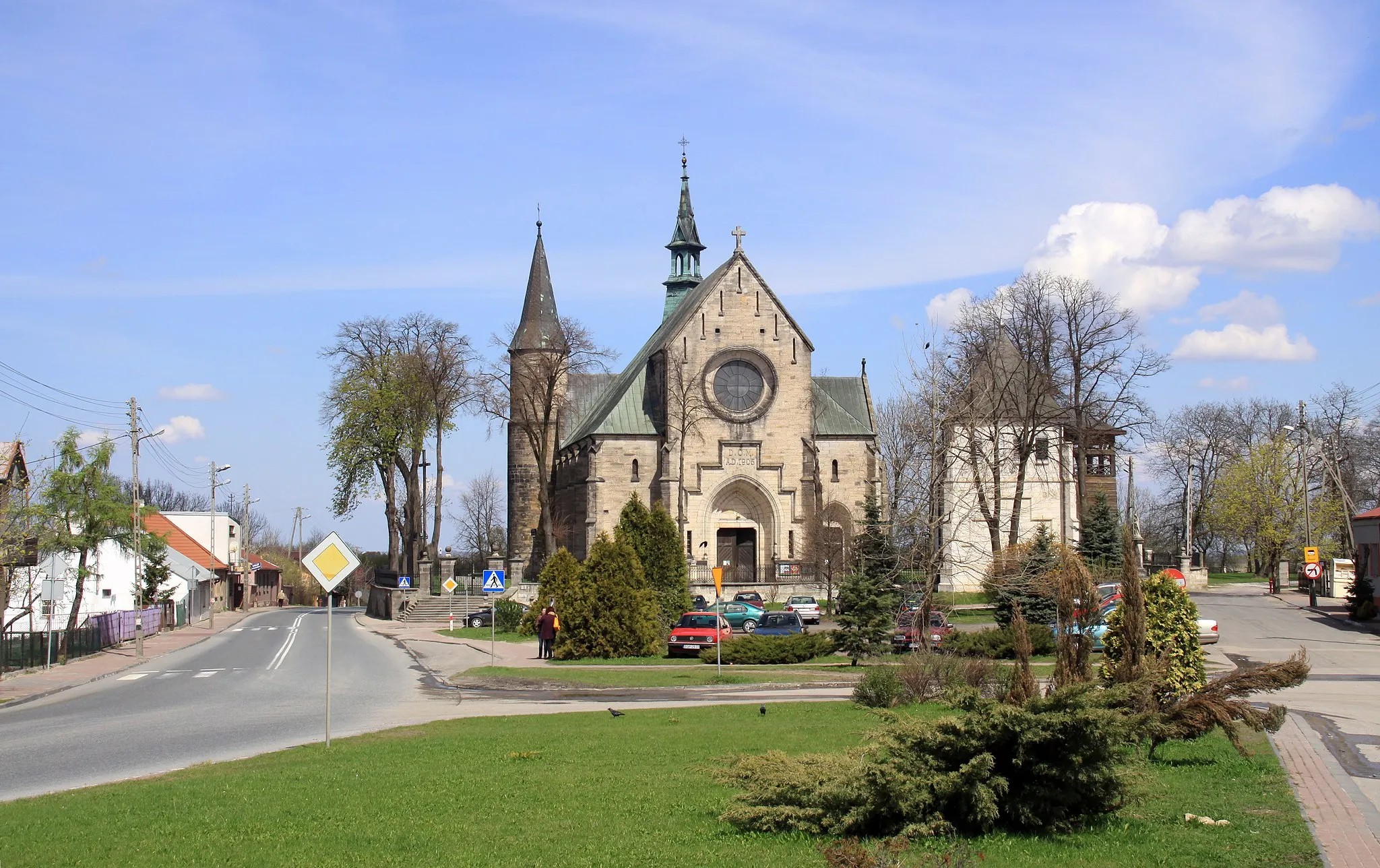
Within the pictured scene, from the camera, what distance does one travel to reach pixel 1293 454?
235 feet

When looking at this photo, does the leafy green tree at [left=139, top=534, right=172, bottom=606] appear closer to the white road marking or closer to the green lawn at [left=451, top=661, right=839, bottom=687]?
the white road marking

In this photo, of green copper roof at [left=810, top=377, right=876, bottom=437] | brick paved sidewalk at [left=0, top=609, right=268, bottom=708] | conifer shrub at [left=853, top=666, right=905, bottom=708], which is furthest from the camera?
green copper roof at [left=810, top=377, right=876, bottom=437]

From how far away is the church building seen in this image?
184ft

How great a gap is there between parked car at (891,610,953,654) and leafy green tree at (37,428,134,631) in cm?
2247

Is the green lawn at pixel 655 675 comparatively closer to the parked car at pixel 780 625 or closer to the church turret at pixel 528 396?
the parked car at pixel 780 625

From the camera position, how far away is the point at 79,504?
35562mm

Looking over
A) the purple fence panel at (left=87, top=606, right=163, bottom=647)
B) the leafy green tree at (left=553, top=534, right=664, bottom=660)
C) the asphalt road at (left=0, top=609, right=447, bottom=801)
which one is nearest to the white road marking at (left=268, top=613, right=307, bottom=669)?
the asphalt road at (left=0, top=609, right=447, bottom=801)

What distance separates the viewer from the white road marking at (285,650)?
3168 cm

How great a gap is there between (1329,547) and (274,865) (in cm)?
7083

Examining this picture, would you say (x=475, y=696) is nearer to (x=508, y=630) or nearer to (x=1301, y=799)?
(x=1301, y=799)

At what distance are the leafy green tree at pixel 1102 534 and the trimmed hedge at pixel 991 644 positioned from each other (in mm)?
24709

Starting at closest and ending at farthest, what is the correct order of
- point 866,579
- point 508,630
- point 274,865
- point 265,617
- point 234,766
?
point 274,865 → point 234,766 → point 866,579 → point 508,630 → point 265,617

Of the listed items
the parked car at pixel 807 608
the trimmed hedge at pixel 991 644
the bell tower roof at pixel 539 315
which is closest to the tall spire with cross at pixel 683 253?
the bell tower roof at pixel 539 315

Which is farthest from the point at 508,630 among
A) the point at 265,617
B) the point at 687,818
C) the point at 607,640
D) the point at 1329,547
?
the point at 1329,547
